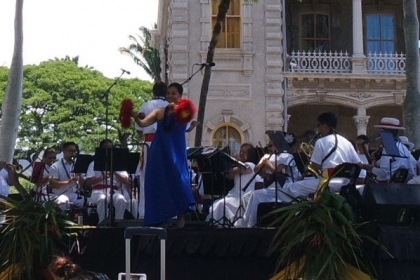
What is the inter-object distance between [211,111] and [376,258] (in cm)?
1950

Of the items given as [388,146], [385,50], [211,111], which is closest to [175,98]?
[388,146]

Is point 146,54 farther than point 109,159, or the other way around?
point 146,54

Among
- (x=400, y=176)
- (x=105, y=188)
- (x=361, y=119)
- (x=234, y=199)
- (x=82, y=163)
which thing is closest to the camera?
(x=400, y=176)

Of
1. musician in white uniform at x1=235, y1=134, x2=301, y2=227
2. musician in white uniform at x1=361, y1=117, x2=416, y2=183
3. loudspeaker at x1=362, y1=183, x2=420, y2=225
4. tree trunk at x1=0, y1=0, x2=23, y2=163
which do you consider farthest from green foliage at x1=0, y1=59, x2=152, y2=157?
loudspeaker at x1=362, y1=183, x2=420, y2=225

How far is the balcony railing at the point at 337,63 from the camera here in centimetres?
2900

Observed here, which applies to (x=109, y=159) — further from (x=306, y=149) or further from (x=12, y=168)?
(x=306, y=149)

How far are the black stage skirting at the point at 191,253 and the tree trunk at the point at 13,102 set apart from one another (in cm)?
498

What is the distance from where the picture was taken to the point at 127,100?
895 cm

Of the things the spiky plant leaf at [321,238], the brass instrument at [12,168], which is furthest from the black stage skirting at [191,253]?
the brass instrument at [12,168]

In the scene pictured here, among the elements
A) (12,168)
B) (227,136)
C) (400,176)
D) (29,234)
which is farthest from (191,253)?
(227,136)

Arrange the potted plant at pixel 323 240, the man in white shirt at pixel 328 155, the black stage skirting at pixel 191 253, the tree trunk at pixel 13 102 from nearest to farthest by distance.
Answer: the potted plant at pixel 323 240 < the black stage skirting at pixel 191 253 < the man in white shirt at pixel 328 155 < the tree trunk at pixel 13 102

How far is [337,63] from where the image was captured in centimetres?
2939

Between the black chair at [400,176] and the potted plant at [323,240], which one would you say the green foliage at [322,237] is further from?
the black chair at [400,176]

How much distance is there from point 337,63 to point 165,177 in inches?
820
